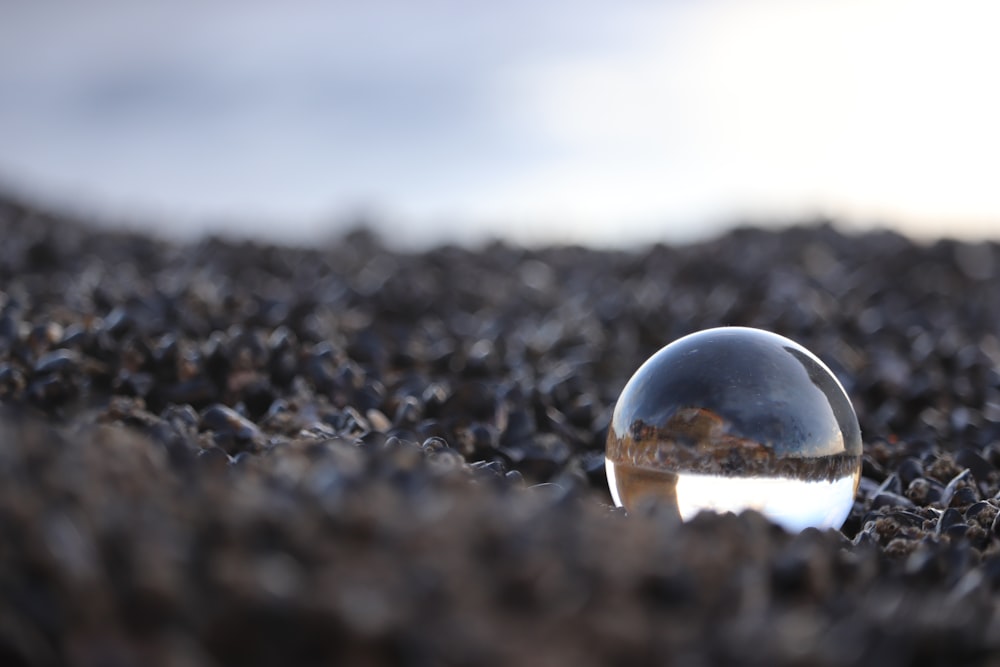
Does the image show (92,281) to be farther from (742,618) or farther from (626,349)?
(742,618)

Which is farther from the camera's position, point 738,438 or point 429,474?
point 738,438

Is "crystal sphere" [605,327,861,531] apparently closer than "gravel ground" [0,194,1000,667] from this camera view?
No

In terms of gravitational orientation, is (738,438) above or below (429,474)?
below

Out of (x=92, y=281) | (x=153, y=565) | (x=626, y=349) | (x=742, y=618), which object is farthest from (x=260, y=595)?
(x=92, y=281)
